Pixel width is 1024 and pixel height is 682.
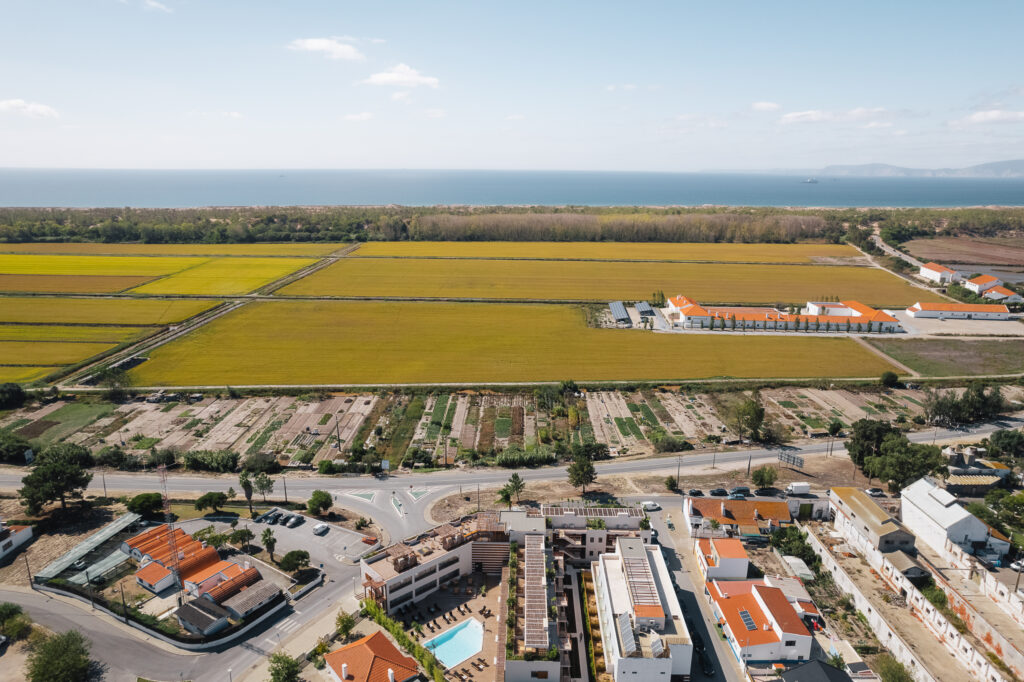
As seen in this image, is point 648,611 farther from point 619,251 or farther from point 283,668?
point 619,251

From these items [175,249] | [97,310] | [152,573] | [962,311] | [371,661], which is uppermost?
[175,249]

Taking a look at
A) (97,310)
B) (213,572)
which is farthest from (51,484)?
(97,310)

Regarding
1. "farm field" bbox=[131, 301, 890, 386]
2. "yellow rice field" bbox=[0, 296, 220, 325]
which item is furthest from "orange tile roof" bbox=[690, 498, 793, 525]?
"yellow rice field" bbox=[0, 296, 220, 325]

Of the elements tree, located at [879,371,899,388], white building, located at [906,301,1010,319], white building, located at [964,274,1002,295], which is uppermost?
white building, located at [964,274,1002,295]

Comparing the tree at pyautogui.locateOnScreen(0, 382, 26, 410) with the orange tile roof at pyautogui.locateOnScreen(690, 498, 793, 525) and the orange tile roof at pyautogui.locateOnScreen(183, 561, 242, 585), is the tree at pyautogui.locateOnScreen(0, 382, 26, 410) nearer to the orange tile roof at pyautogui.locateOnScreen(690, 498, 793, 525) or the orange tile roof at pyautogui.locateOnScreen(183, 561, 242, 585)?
the orange tile roof at pyautogui.locateOnScreen(183, 561, 242, 585)

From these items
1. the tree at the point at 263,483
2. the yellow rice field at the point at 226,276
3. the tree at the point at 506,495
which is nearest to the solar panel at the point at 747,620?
the tree at the point at 506,495

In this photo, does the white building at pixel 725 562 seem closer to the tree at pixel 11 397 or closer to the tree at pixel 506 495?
the tree at pixel 506 495
